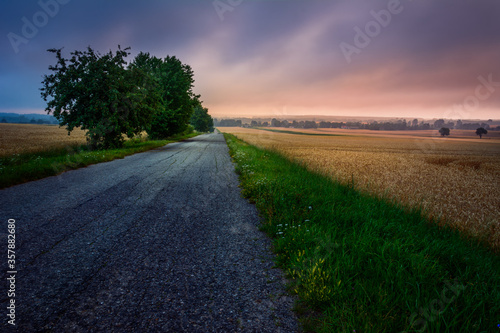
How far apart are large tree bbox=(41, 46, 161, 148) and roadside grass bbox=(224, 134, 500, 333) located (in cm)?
1683

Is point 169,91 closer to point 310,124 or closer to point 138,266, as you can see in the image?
point 138,266

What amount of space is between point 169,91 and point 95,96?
1455cm

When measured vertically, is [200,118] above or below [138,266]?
above

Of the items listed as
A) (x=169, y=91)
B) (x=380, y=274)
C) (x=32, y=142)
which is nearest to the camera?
(x=380, y=274)

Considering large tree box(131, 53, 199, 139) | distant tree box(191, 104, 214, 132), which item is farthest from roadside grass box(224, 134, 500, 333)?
distant tree box(191, 104, 214, 132)

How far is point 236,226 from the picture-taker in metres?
4.86

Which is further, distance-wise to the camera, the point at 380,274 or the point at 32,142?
the point at 32,142

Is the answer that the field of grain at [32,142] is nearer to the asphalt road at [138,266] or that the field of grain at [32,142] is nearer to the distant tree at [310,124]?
the asphalt road at [138,266]

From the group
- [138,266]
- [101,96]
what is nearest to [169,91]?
[101,96]

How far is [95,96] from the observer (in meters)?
16.5

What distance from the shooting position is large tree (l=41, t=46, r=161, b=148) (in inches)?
631

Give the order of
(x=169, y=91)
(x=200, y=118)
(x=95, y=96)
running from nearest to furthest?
(x=95, y=96) < (x=169, y=91) < (x=200, y=118)

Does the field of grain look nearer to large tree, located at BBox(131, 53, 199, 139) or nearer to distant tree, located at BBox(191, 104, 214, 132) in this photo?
large tree, located at BBox(131, 53, 199, 139)

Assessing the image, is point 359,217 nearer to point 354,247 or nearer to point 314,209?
point 314,209
